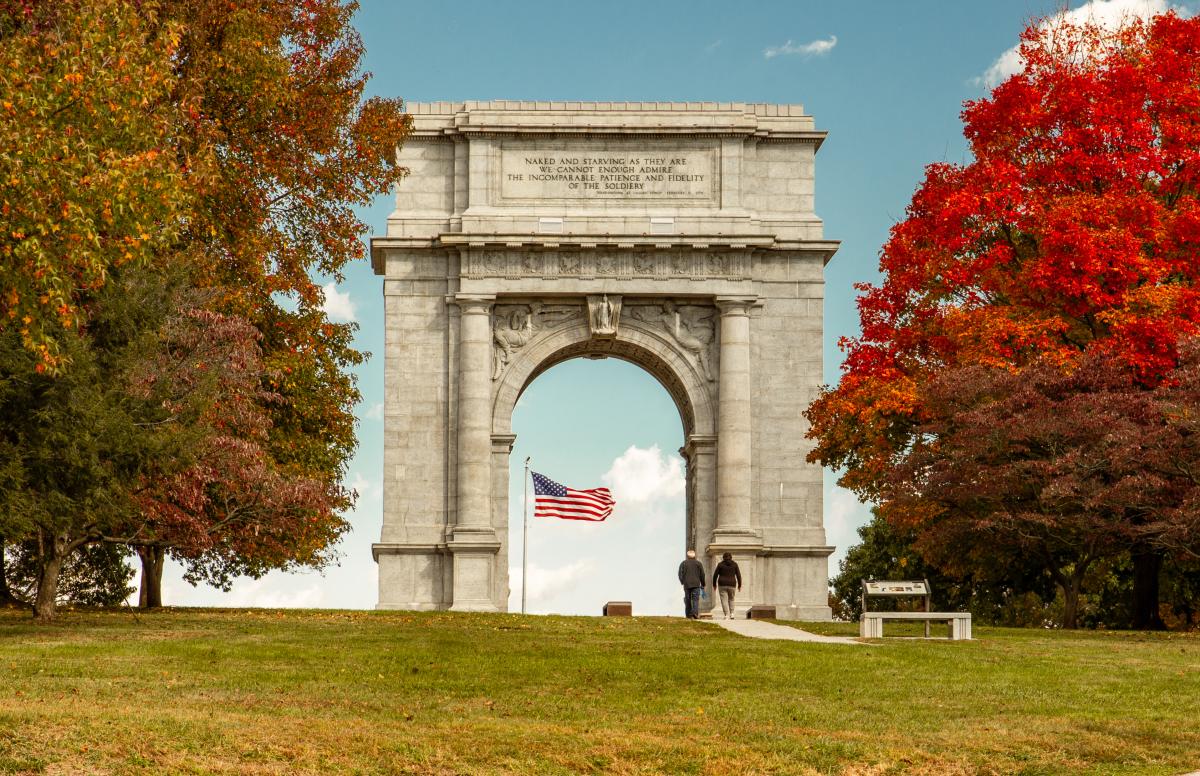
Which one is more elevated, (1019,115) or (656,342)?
(1019,115)

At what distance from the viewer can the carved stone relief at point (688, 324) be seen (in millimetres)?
49188

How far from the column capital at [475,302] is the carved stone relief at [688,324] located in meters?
4.07

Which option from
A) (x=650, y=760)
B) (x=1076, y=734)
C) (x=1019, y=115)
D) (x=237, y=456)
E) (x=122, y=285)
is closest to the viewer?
(x=650, y=760)

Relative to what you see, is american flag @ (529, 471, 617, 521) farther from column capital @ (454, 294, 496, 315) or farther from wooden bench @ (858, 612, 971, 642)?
wooden bench @ (858, 612, 971, 642)

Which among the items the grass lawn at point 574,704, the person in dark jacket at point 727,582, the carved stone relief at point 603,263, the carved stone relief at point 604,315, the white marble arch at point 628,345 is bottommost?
the grass lawn at point 574,704

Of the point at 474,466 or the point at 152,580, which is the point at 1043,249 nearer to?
the point at 474,466

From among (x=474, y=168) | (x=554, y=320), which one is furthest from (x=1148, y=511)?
(x=474, y=168)

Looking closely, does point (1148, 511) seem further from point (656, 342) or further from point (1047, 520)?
point (656, 342)

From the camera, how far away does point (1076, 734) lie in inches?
705

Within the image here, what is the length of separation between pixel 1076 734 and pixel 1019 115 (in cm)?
2640

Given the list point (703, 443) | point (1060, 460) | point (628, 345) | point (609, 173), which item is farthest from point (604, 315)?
point (1060, 460)

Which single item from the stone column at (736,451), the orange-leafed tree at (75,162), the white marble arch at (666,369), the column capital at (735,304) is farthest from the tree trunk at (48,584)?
the column capital at (735,304)

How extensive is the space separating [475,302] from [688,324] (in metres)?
6.19

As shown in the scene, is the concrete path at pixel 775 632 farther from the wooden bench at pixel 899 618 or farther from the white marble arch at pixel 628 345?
the white marble arch at pixel 628 345
